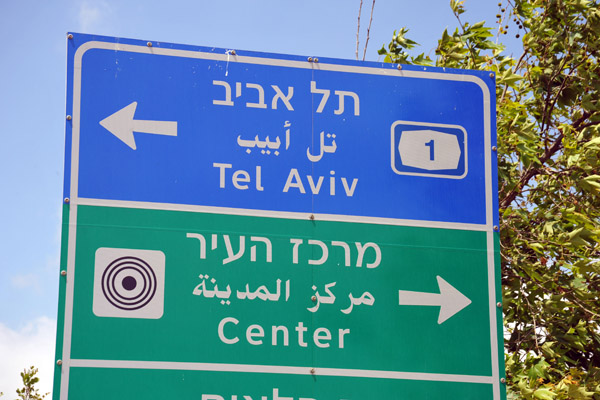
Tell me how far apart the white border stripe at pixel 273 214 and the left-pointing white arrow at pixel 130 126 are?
291mm

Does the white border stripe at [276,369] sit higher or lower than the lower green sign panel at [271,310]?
lower

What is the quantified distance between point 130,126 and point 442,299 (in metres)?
1.72

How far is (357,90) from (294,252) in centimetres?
94

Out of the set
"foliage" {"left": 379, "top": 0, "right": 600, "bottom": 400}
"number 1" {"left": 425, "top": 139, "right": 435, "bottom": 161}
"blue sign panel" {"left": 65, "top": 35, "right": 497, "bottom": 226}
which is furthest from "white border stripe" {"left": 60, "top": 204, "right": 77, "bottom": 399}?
"foliage" {"left": 379, "top": 0, "right": 600, "bottom": 400}

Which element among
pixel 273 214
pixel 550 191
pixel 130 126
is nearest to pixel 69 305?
pixel 130 126

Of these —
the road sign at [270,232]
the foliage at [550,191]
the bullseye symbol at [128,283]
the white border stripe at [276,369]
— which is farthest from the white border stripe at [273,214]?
the foliage at [550,191]

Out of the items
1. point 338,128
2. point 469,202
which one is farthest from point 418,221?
point 338,128

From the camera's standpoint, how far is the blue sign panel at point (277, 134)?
3934 millimetres

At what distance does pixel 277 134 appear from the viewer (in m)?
4.09

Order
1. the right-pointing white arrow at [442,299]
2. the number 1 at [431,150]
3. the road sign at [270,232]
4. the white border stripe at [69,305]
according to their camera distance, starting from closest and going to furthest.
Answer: the white border stripe at [69,305], the road sign at [270,232], the right-pointing white arrow at [442,299], the number 1 at [431,150]

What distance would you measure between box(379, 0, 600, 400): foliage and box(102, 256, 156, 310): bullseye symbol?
3618 millimetres

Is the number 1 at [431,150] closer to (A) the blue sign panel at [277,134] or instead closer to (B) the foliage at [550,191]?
(A) the blue sign panel at [277,134]

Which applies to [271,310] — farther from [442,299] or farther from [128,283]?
[442,299]

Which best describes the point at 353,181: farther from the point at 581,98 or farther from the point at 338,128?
the point at 581,98
